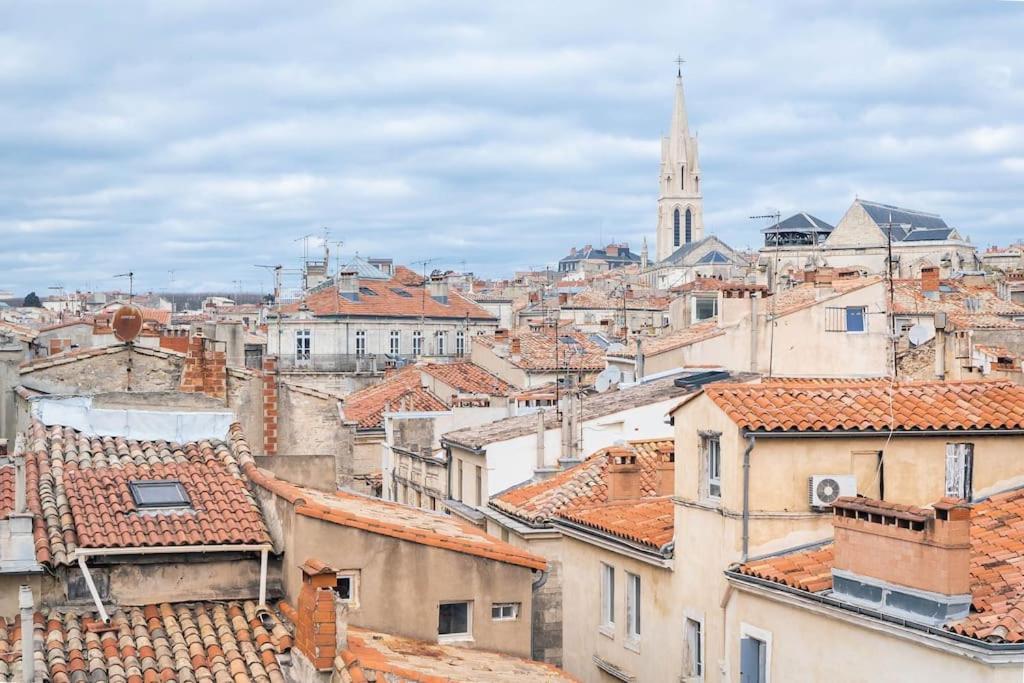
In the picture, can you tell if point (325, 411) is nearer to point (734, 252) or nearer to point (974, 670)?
point (974, 670)

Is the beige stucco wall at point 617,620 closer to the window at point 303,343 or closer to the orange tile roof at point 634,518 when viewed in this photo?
the orange tile roof at point 634,518

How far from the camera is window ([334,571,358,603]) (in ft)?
43.5

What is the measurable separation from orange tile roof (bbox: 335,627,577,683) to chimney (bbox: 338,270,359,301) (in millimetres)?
55941

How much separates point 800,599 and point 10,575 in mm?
6869

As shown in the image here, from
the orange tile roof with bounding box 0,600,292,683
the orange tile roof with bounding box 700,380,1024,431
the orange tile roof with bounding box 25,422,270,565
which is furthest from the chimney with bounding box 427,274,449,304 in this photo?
the orange tile roof with bounding box 0,600,292,683

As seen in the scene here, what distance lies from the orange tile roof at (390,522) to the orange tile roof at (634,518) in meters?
2.37

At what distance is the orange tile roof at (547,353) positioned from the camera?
4566 cm

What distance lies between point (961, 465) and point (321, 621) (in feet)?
23.8

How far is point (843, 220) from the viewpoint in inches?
3871

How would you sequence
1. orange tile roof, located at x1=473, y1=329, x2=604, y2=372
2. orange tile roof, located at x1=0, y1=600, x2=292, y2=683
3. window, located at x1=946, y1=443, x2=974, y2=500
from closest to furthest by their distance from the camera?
orange tile roof, located at x1=0, y1=600, x2=292, y2=683
window, located at x1=946, y1=443, x2=974, y2=500
orange tile roof, located at x1=473, y1=329, x2=604, y2=372

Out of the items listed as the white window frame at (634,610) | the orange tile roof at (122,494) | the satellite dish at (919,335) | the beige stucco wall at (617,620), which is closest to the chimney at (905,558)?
the beige stucco wall at (617,620)

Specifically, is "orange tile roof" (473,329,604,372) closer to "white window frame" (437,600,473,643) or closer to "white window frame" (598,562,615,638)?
"white window frame" (598,562,615,638)

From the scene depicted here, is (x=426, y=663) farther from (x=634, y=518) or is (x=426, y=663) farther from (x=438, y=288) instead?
(x=438, y=288)

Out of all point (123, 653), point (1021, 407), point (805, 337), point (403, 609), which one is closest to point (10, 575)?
point (123, 653)
